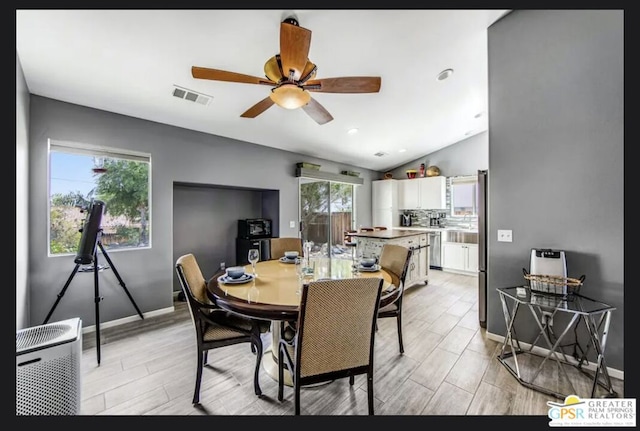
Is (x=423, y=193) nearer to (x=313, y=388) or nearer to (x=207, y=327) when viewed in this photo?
(x=313, y=388)

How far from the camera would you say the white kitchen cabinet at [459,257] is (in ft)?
16.8

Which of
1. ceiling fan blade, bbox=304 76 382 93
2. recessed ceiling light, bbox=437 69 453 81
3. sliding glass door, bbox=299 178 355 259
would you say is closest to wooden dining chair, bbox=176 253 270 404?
ceiling fan blade, bbox=304 76 382 93

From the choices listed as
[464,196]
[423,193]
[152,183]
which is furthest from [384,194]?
[152,183]

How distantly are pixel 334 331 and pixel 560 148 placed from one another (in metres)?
2.49

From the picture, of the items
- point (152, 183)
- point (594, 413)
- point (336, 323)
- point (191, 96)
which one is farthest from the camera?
point (152, 183)

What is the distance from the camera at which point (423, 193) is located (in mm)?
6125

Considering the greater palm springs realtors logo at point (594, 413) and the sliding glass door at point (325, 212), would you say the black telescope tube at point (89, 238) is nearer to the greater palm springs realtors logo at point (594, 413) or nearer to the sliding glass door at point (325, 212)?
the sliding glass door at point (325, 212)

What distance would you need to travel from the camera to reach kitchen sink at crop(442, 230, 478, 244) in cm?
528

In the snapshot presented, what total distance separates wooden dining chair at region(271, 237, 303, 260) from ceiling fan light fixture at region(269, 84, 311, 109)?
5.45ft

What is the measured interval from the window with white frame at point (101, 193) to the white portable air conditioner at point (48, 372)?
44.4 inches

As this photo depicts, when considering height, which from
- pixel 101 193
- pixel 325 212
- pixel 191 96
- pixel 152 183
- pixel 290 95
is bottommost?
pixel 325 212

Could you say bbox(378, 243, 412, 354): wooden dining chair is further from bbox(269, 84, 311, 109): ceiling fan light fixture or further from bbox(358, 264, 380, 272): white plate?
bbox(269, 84, 311, 109): ceiling fan light fixture

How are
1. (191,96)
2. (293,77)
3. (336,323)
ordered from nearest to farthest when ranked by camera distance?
(336,323)
(293,77)
(191,96)

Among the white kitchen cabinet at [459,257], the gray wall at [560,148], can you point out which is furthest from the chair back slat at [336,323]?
the white kitchen cabinet at [459,257]
